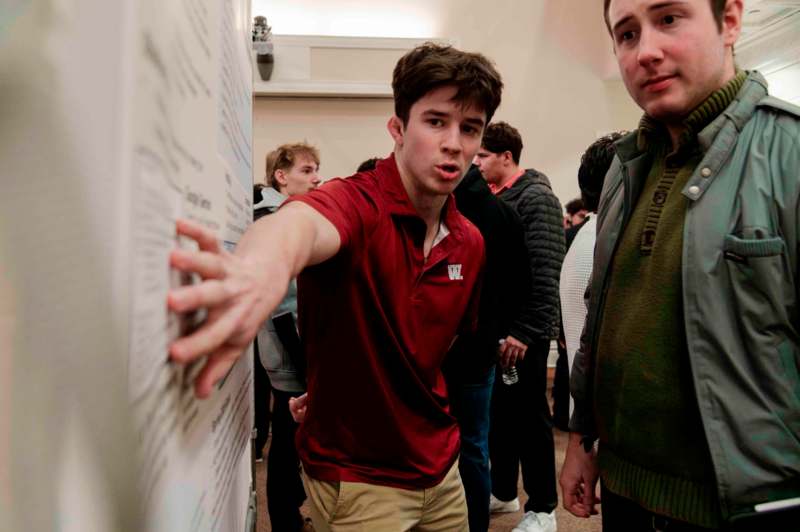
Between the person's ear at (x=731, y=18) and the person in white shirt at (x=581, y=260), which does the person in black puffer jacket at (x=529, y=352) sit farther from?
the person's ear at (x=731, y=18)

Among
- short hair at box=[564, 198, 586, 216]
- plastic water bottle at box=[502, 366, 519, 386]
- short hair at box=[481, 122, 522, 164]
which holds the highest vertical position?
short hair at box=[481, 122, 522, 164]

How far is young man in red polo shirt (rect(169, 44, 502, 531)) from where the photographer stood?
3.18ft

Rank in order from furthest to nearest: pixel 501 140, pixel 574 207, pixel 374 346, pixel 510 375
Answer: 1. pixel 574 207
2. pixel 501 140
3. pixel 510 375
4. pixel 374 346

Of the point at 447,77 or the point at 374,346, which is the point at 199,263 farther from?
the point at 447,77

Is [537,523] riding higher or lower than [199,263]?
lower

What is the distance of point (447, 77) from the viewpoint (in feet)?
3.78

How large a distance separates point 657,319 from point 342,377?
1.92ft

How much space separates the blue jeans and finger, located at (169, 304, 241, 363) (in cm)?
148

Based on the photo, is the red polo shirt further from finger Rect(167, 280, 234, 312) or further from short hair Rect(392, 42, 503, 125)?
finger Rect(167, 280, 234, 312)

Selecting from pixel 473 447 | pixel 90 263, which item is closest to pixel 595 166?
pixel 473 447

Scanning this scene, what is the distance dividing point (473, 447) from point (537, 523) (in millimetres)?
858

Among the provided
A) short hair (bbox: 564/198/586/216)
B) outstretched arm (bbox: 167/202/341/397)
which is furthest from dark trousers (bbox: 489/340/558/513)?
short hair (bbox: 564/198/586/216)

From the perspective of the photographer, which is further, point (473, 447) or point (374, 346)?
point (473, 447)

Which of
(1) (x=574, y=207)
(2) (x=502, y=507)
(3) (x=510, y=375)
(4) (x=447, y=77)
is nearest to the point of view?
(4) (x=447, y=77)
